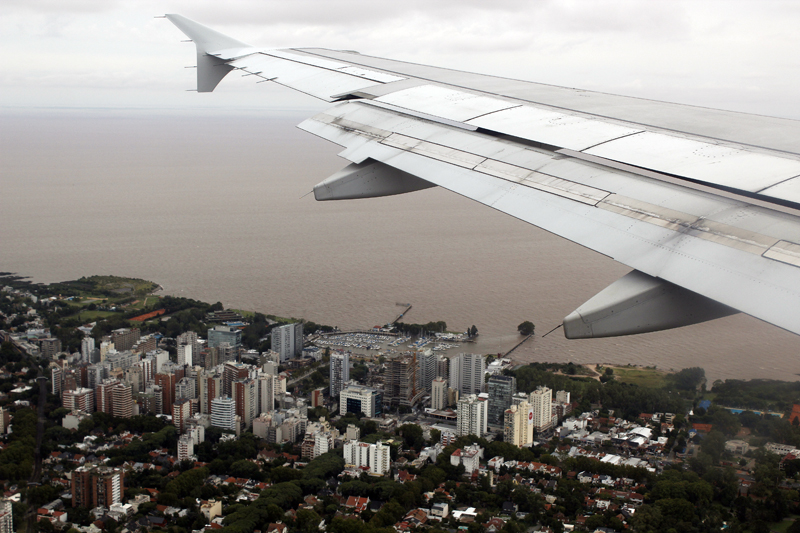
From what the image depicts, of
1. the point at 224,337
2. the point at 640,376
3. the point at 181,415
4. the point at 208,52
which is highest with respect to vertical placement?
the point at 208,52

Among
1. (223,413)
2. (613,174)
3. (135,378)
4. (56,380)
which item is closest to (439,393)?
(223,413)

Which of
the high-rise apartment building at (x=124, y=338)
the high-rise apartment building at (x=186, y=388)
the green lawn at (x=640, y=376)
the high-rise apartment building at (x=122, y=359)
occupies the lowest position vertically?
the high-rise apartment building at (x=186, y=388)

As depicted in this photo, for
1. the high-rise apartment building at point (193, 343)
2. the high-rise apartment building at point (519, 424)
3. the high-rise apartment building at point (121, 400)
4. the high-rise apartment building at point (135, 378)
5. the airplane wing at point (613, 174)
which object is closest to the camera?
the airplane wing at point (613, 174)

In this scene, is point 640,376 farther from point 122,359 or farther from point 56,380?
point 56,380

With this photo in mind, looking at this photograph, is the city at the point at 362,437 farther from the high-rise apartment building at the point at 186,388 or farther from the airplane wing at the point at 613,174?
the airplane wing at the point at 613,174

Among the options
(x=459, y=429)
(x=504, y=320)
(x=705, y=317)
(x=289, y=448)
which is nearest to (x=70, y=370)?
(x=289, y=448)

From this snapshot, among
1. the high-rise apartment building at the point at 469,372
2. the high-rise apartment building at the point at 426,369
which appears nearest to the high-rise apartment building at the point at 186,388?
the high-rise apartment building at the point at 426,369

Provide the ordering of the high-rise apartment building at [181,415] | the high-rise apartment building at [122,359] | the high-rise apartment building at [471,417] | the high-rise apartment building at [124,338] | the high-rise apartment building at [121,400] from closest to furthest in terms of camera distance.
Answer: the high-rise apartment building at [471,417]
the high-rise apartment building at [181,415]
the high-rise apartment building at [121,400]
the high-rise apartment building at [122,359]
the high-rise apartment building at [124,338]

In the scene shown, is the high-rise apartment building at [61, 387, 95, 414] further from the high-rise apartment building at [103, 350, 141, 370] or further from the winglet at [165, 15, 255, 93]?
the winglet at [165, 15, 255, 93]
